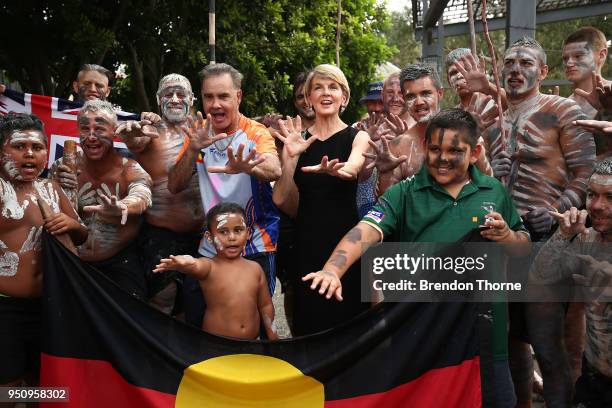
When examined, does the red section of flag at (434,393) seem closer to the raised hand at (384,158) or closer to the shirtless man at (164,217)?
the raised hand at (384,158)

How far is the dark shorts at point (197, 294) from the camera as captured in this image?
427 cm

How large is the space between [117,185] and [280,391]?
1.76 m

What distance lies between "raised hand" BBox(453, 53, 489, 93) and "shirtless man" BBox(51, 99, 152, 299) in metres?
2.24

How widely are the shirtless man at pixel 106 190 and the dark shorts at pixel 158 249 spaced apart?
7 centimetres

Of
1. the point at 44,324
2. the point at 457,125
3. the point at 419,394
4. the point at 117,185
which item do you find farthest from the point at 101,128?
the point at 419,394

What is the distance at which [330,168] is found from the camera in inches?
151

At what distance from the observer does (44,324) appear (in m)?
3.69

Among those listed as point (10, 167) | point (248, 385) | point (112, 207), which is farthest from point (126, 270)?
point (248, 385)

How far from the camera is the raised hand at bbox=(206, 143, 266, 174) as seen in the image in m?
3.97

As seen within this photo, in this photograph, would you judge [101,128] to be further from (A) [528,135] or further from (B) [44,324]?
(A) [528,135]

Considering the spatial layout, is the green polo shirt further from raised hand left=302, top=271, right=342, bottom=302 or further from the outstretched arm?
raised hand left=302, top=271, right=342, bottom=302

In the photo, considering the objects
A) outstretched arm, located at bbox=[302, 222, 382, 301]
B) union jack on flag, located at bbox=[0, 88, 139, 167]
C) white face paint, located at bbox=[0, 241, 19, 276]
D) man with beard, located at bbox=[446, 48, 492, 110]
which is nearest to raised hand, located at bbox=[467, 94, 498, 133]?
man with beard, located at bbox=[446, 48, 492, 110]

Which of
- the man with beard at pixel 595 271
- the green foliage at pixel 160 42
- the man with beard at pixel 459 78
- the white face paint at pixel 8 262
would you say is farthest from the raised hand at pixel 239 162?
the green foliage at pixel 160 42

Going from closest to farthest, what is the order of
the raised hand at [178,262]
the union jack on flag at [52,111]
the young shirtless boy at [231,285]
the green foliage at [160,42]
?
1. the raised hand at [178,262]
2. the young shirtless boy at [231,285]
3. the union jack on flag at [52,111]
4. the green foliage at [160,42]
